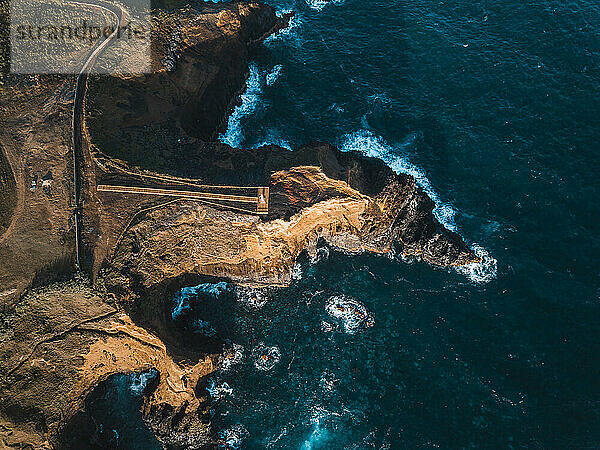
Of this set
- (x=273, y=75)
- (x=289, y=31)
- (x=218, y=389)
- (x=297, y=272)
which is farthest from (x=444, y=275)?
(x=289, y=31)

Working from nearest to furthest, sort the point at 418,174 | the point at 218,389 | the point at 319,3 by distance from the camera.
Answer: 1. the point at 218,389
2. the point at 418,174
3. the point at 319,3

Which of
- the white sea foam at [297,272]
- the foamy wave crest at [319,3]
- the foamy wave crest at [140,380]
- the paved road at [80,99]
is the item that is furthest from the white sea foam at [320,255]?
the foamy wave crest at [319,3]

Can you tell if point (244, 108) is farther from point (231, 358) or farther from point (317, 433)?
point (317, 433)

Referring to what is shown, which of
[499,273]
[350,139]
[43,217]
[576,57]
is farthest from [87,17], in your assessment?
[576,57]

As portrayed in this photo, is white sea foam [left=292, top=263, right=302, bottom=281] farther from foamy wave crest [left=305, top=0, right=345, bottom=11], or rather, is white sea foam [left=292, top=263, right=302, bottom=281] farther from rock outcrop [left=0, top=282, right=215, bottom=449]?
foamy wave crest [left=305, top=0, right=345, bottom=11]

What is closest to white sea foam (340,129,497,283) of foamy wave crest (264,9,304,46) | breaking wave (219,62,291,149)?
breaking wave (219,62,291,149)

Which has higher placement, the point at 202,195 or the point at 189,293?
the point at 202,195
